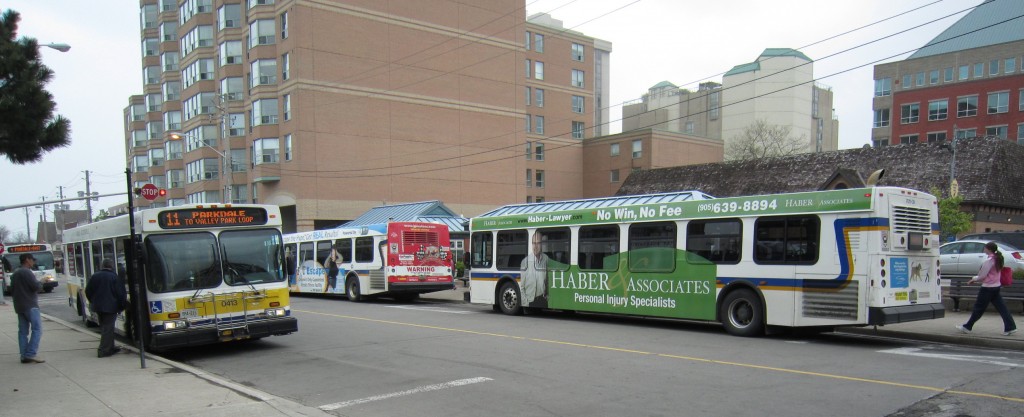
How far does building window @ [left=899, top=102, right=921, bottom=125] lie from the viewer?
2539 inches

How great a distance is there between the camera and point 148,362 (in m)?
10.5

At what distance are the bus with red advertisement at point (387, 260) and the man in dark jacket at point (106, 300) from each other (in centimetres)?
1202

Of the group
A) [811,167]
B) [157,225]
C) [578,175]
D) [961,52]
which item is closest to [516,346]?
[157,225]

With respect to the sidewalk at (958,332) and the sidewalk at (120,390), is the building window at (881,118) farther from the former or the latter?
the sidewalk at (120,390)

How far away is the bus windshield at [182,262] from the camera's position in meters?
10.8

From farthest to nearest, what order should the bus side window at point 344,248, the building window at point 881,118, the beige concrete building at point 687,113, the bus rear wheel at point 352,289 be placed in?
the beige concrete building at point 687,113 < the building window at point 881,118 < the bus side window at point 344,248 < the bus rear wheel at point 352,289

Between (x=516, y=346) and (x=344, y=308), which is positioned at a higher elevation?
(x=516, y=346)

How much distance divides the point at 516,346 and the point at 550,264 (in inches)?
209

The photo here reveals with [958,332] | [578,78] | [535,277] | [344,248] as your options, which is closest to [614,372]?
[958,332]

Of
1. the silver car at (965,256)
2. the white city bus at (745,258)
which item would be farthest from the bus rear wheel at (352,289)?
the silver car at (965,256)

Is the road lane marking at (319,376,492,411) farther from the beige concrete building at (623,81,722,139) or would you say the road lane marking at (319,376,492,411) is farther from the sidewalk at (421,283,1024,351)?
the beige concrete building at (623,81,722,139)

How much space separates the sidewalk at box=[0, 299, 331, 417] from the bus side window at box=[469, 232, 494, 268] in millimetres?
9367

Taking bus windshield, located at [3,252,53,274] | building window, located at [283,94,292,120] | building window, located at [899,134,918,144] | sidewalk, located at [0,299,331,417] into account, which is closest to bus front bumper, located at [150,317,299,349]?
sidewalk, located at [0,299,331,417]

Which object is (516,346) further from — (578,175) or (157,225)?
(578,175)
